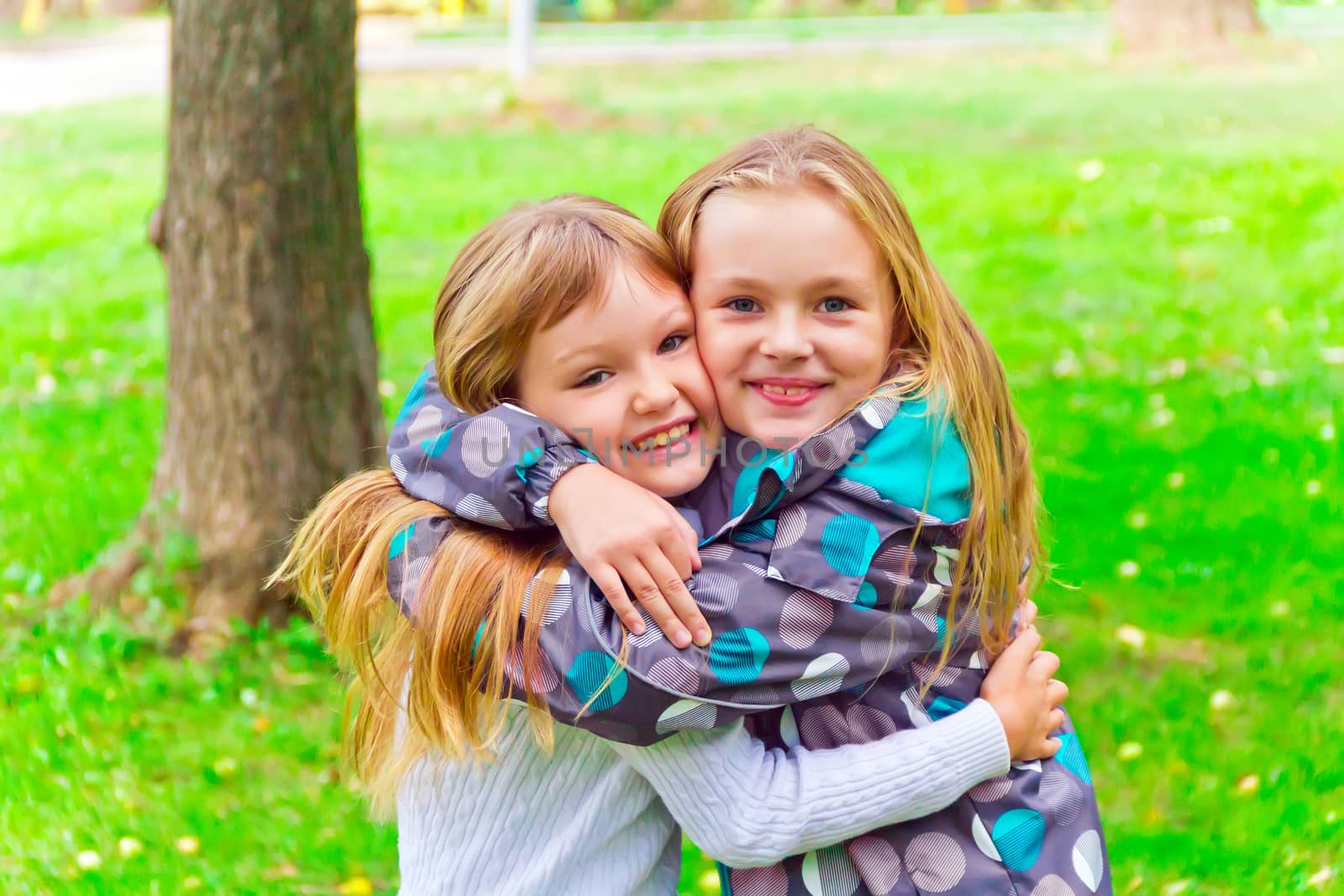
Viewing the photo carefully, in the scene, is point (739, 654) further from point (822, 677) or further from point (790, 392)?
point (790, 392)

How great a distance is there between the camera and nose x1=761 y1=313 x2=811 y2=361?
82.7 inches

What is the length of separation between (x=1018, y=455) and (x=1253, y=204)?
744 centimetres

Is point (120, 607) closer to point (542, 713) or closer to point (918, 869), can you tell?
point (542, 713)

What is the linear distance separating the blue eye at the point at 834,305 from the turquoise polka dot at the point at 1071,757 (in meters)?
0.80

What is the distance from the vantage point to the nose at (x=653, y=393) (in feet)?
6.85

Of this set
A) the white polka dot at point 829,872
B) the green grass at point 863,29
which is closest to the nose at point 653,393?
the white polka dot at point 829,872

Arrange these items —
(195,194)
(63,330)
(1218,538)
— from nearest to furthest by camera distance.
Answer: (195,194) → (1218,538) → (63,330)

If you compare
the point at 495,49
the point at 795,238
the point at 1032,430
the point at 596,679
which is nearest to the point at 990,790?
the point at 596,679

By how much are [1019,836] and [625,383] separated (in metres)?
0.91

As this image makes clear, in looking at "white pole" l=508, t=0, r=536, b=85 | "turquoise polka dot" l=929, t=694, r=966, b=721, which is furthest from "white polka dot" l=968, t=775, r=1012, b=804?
"white pole" l=508, t=0, r=536, b=85

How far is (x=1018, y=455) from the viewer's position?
2256mm

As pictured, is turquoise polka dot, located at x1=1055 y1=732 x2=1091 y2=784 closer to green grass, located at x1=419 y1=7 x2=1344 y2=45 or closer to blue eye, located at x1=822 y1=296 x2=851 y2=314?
blue eye, located at x1=822 y1=296 x2=851 y2=314

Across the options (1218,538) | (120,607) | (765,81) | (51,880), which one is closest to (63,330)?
(120,607)

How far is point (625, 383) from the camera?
6.92 ft
